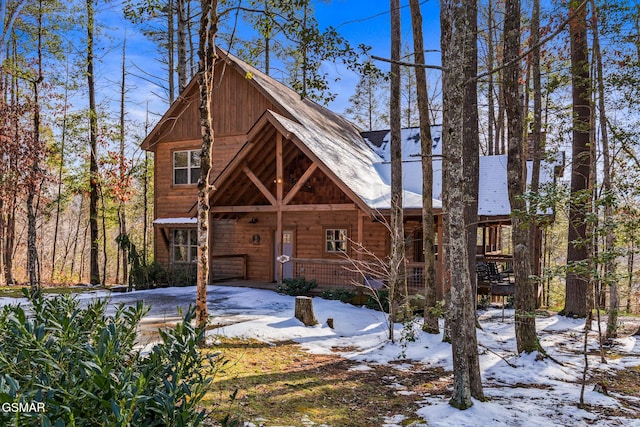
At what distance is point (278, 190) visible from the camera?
13508 mm

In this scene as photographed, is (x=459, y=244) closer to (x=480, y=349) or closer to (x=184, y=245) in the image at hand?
(x=480, y=349)

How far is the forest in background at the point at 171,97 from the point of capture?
22.9 feet

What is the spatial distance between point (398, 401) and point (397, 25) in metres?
8.36

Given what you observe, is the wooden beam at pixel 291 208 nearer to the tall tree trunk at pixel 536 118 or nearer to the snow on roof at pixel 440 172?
the snow on roof at pixel 440 172

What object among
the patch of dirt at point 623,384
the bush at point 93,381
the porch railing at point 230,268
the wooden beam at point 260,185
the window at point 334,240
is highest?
the wooden beam at point 260,185

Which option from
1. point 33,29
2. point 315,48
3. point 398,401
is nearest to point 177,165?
point 33,29

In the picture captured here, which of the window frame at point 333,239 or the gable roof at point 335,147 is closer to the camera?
the gable roof at point 335,147

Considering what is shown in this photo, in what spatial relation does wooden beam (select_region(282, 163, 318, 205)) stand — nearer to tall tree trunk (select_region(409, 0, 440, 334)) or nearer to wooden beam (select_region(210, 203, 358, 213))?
wooden beam (select_region(210, 203, 358, 213))

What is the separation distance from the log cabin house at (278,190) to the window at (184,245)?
0.14ft

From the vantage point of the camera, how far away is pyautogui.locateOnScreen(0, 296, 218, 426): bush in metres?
2.07

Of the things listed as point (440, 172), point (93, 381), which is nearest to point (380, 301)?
point (440, 172)

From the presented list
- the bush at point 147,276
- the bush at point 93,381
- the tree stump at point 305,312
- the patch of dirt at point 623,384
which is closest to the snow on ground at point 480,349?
the patch of dirt at point 623,384

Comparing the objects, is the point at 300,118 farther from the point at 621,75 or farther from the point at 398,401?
the point at 398,401

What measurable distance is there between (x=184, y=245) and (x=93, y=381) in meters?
16.0
